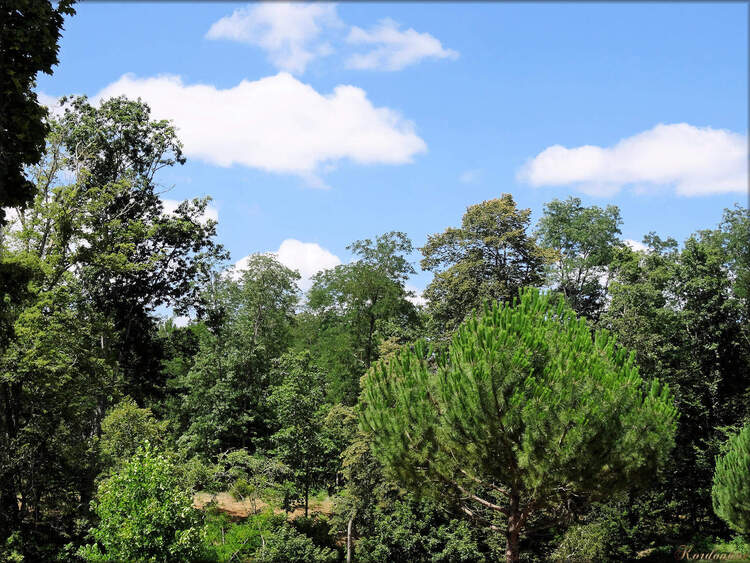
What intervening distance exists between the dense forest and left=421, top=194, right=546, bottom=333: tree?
111 mm

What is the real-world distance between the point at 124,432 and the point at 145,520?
5692 mm

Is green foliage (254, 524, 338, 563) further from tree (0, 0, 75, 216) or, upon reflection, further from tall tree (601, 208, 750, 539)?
tall tree (601, 208, 750, 539)

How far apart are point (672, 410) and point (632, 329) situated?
1136 cm

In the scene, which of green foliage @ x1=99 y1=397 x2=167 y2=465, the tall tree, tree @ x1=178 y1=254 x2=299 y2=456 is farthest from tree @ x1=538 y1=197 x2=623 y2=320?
green foliage @ x1=99 y1=397 x2=167 y2=465

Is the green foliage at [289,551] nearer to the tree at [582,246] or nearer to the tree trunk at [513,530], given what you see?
the tree trunk at [513,530]

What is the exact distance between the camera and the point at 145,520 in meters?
12.7

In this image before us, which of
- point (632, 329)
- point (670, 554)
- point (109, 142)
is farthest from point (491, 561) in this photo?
point (109, 142)

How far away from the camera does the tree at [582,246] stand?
33.4 metres

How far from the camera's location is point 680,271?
76.0 ft

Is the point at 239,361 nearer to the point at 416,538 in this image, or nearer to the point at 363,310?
the point at 363,310

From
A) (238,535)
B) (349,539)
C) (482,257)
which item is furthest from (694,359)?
(238,535)

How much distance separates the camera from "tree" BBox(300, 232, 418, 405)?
28.1 meters

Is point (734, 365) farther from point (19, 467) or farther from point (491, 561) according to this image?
point (19, 467)

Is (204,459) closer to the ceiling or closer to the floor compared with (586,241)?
closer to the floor
